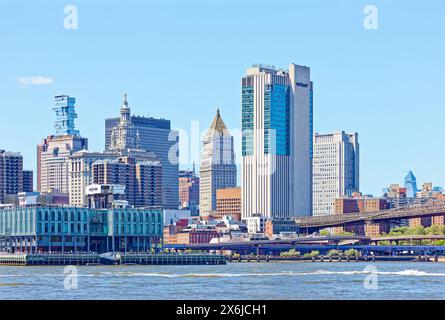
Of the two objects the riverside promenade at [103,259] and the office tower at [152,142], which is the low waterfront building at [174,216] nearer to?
the office tower at [152,142]

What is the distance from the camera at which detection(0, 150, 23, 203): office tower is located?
15388 cm

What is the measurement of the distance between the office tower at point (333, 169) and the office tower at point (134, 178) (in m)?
38.9

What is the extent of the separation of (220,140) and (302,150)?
13251 mm

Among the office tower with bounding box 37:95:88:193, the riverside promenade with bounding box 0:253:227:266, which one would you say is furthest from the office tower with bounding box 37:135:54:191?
the riverside promenade with bounding box 0:253:227:266

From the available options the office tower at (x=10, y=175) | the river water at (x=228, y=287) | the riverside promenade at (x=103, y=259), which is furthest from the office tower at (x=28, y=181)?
the river water at (x=228, y=287)

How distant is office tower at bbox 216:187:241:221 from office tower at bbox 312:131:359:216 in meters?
20.3

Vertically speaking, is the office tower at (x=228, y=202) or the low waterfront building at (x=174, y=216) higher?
the office tower at (x=228, y=202)

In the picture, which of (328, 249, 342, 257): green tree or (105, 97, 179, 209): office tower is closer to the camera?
(328, 249, 342, 257): green tree

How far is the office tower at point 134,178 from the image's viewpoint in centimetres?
16225

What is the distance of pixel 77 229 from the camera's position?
10194cm

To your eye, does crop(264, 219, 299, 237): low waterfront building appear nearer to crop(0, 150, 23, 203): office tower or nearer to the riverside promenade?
crop(0, 150, 23, 203): office tower

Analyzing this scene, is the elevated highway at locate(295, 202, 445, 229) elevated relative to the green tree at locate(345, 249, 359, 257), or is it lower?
elevated

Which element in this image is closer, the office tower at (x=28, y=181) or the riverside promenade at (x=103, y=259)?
the riverside promenade at (x=103, y=259)
